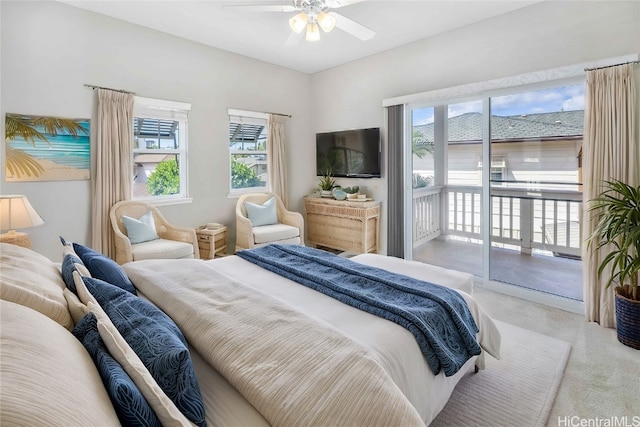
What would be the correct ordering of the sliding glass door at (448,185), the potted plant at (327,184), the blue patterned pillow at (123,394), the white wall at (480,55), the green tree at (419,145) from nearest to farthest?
the blue patterned pillow at (123,394), the white wall at (480,55), the sliding glass door at (448,185), the green tree at (419,145), the potted plant at (327,184)

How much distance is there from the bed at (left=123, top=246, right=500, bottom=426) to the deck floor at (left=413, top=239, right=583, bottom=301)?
1960 millimetres

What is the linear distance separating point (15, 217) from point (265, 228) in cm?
250

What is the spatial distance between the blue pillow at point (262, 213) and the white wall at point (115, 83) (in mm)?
338

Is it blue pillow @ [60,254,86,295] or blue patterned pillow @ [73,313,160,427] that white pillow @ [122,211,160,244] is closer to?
blue pillow @ [60,254,86,295]

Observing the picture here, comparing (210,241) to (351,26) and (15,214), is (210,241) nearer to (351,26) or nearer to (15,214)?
(15,214)

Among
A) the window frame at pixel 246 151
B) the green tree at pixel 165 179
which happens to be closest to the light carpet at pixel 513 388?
the window frame at pixel 246 151

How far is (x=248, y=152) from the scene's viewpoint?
5.10 meters

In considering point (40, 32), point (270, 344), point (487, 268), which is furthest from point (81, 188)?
point (487, 268)

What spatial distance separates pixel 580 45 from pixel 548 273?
2.20 meters

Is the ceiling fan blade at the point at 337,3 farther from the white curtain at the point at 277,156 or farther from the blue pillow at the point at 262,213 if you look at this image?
the blue pillow at the point at 262,213

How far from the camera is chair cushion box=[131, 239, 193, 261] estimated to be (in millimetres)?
3402

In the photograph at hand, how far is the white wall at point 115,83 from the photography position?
3.20 meters

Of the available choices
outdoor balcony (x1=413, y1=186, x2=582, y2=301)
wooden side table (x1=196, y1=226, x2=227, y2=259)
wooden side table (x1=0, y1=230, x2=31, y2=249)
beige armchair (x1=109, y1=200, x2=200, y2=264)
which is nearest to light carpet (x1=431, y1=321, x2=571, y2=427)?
outdoor balcony (x1=413, y1=186, x2=582, y2=301)

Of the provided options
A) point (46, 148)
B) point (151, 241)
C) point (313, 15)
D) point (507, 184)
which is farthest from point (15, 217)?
point (507, 184)
